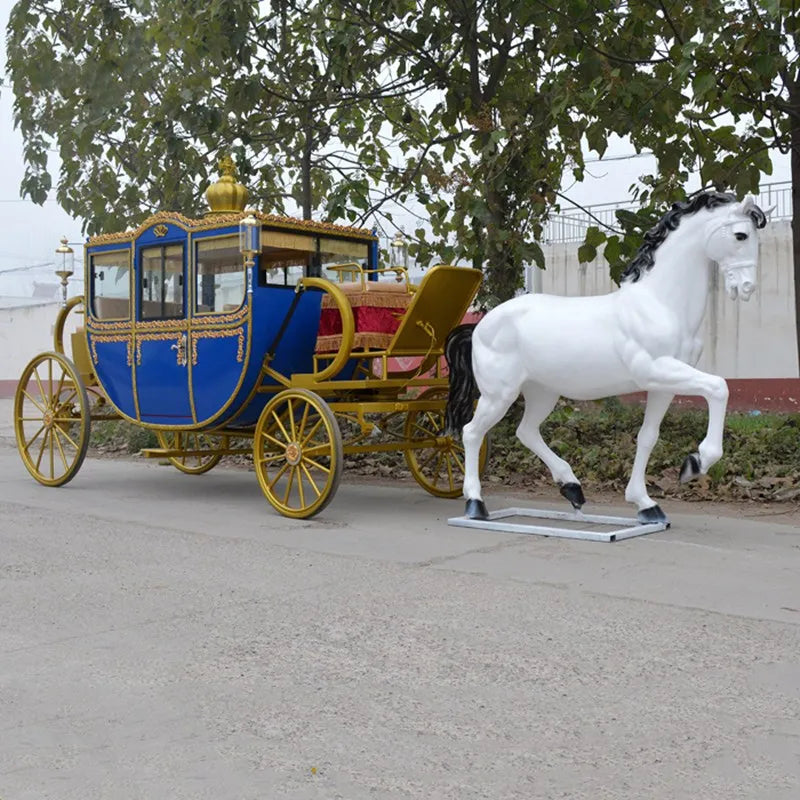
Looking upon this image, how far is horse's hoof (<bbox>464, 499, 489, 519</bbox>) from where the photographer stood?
795 centimetres

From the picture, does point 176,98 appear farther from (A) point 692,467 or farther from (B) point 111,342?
(A) point 692,467

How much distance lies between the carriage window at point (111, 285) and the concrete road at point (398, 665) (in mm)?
2918

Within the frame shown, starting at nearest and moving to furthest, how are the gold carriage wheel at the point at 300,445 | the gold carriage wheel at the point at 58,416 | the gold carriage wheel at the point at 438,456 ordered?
the gold carriage wheel at the point at 300,445, the gold carriage wheel at the point at 438,456, the gold carriage wheel at the point at 58,416

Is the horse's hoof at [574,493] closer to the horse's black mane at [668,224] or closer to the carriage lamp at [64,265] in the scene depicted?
the horse's black mane at [668,224]

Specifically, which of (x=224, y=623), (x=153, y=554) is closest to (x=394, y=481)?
(x=153, y=554)

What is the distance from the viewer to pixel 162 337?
9.52m

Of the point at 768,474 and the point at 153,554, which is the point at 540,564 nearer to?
the point at 153,554

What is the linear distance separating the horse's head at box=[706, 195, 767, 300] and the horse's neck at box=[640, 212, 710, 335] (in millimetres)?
173

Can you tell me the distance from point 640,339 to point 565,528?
1.36 m

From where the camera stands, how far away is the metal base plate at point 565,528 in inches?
283

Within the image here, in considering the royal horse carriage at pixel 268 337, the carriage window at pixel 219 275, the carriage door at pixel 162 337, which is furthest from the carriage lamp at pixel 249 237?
the carriage door at pixel 162 337

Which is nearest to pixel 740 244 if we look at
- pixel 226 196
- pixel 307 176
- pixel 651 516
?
pixel 651 516

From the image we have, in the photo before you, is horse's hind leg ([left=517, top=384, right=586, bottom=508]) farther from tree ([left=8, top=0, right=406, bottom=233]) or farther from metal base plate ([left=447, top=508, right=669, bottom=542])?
tree ([left=8, top=0, right=406, bottom=233])

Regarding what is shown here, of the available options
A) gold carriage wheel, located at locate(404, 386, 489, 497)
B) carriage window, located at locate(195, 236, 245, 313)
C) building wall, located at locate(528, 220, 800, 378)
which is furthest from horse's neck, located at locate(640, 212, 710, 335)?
building wall, located at locate(528, 220, 800, 378)
